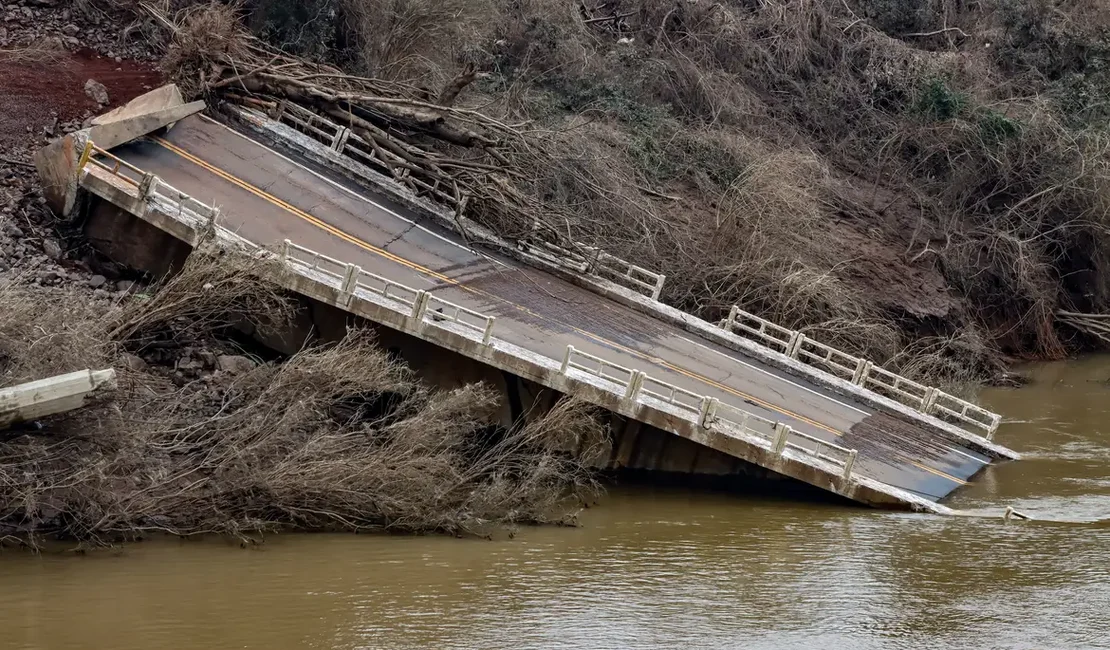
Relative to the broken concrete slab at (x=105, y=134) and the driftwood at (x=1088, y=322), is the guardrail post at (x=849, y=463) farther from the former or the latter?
the driftwood at (x=1088, y=322)

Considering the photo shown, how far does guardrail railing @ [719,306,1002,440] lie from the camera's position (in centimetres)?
2409

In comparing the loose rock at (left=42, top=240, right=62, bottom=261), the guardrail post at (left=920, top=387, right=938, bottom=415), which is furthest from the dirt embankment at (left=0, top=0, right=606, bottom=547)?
the guardrail post at (left=920, top=387, right=938, bottom=415)

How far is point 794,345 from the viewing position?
24891 millimetres

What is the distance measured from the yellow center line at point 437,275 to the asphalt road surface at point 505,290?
26mm

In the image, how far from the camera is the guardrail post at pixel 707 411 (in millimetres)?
19797

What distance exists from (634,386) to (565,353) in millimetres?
1273

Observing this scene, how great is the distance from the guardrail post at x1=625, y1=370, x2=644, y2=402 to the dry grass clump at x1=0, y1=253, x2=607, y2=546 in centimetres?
70

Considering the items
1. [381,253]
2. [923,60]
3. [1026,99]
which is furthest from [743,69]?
[381,253]

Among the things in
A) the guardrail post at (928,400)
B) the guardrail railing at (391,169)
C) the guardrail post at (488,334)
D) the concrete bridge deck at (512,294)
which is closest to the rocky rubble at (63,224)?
the concrete bridge deck at (512,294)

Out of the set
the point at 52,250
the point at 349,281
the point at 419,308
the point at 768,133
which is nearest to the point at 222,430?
the point at 349,281

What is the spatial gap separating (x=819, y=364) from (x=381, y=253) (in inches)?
400

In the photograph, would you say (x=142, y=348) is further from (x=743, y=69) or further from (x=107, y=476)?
(x=743, y=69)

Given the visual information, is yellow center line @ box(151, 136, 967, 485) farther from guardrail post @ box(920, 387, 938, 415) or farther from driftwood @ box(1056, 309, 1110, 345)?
driftwood @ box(1056, 309, 1110, 345)

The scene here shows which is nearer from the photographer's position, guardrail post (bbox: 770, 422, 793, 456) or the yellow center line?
guardrail post (bbox: 770, 422, 793, 456)
